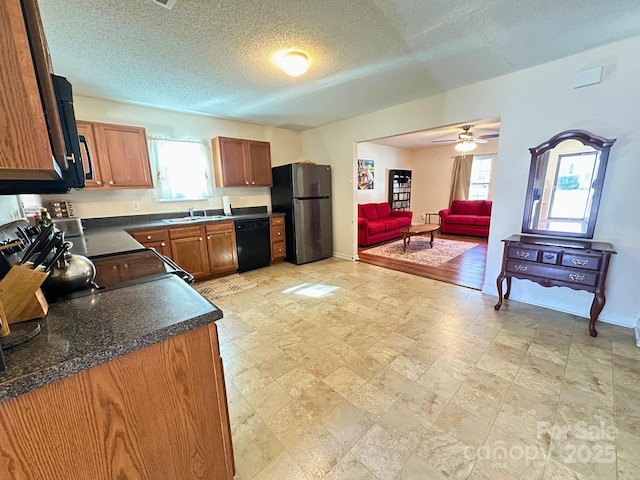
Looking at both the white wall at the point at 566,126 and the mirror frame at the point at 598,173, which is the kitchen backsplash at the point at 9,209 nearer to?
the white wall at the point at 566,126

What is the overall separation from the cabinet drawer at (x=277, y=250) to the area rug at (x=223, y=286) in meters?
0.74

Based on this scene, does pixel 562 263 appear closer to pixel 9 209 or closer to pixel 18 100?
pixel 18 100

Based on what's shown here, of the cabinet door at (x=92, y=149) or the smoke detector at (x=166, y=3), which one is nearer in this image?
the smoke detector at (x=166, y=3)

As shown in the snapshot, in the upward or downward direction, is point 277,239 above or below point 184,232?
below

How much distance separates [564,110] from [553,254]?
4.53 ft

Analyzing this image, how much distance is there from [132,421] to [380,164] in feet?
23.4

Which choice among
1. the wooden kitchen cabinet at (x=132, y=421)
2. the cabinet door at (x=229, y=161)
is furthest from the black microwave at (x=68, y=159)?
the cabinet door at (x=229, y=161)

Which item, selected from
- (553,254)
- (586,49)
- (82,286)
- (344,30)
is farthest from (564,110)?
(82,286)

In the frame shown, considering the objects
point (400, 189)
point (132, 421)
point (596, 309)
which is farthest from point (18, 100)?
point (400, 189)

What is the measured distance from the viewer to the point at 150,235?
10.7ft

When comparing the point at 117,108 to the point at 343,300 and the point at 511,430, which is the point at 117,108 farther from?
the point at 511,430

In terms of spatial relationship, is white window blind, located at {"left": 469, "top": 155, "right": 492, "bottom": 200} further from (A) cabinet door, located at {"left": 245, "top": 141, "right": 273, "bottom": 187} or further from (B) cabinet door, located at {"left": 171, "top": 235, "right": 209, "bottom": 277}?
(B) cabinet door, located at {"left": 171, "top": 235, "right": 209, "bottom": 277}

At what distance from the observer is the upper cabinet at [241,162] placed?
13.1ft

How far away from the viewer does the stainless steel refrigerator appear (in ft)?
14.3
